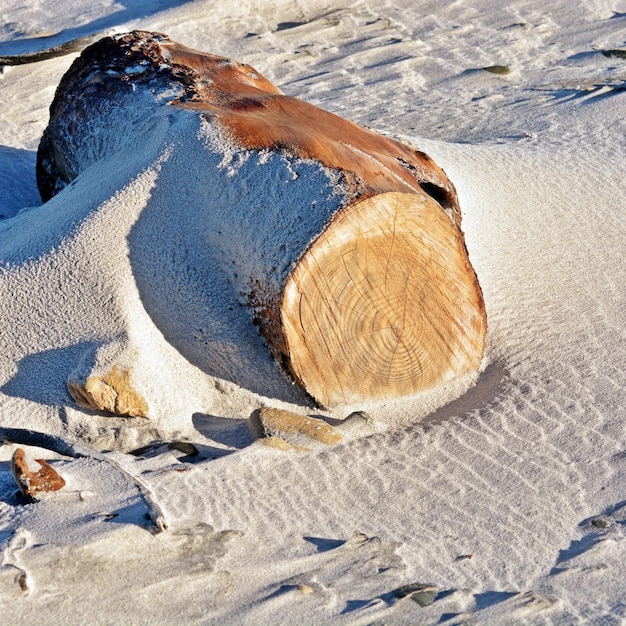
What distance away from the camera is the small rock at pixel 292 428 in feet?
9.64

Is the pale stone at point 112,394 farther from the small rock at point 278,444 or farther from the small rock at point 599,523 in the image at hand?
the small rock at point 599,523

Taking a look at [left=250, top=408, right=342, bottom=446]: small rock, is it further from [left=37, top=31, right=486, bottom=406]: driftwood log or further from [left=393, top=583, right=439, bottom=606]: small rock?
[left=393, top=583, right=439, bottom=606]: small rock

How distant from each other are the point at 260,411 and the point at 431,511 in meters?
0.68

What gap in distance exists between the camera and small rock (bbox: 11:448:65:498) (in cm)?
249

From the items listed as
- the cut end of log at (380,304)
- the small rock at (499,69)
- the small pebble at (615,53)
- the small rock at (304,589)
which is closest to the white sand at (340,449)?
the small rock at (304,589)

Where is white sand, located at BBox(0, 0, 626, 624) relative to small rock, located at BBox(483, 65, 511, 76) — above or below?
below

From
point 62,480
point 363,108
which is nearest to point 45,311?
point 62,480

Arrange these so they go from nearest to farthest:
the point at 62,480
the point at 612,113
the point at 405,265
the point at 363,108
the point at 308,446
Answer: the point at 62,480 → the point at 308,446 → the point at 405,265 → the point at 612,113 → the point at 363,108

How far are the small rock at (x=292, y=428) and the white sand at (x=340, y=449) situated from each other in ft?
0.23

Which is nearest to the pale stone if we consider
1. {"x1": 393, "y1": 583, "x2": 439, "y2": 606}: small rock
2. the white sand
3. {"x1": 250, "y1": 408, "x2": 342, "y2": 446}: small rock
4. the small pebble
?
the white sand

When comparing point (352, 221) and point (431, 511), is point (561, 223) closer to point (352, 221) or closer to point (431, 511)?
point (352, 221)

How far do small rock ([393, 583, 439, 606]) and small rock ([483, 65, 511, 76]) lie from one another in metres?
4.95

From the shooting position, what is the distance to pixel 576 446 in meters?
2.94

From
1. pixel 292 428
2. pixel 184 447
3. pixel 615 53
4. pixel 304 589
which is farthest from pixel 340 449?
pixel 615 53
